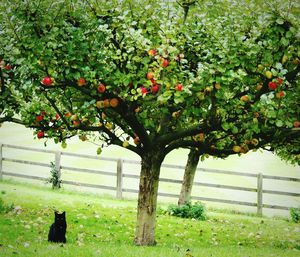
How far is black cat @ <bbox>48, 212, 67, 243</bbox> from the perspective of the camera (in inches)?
338

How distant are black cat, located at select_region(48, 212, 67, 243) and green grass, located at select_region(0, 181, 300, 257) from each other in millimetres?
229

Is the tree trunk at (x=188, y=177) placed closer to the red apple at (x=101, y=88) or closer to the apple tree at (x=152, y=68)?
the apple tree at (x=152, y=68)

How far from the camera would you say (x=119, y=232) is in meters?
11.2

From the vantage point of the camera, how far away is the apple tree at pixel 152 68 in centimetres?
666

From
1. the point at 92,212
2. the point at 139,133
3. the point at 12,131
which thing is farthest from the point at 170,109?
the point at 12,131

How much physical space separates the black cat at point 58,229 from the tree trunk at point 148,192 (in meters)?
1.51

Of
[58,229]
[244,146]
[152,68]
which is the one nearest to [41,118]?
[58,229]

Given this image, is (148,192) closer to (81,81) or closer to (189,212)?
(81,81)

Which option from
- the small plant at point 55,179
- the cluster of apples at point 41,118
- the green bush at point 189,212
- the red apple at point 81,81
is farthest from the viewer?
the small plant at point 55,179

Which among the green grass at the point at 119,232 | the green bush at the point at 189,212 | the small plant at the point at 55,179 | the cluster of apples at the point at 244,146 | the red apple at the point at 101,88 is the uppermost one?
the red apple at the point at 101,88

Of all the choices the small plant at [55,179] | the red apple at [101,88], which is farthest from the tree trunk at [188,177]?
the red apple at [101,88]

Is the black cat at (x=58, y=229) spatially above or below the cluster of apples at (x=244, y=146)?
below

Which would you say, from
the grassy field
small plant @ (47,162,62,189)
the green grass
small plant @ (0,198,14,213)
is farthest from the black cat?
the grassy field

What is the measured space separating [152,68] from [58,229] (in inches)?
145
